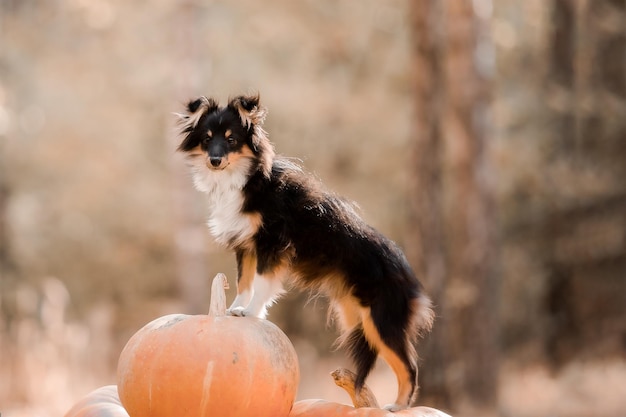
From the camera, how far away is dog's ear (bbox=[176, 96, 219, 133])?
512 centimetres

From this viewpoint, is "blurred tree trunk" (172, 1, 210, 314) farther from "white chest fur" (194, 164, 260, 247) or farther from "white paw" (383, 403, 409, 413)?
"white paw" (383, 403, 409, 413)

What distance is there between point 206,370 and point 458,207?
25.1 ft

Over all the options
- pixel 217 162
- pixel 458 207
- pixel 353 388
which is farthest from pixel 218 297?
pixel 458 207

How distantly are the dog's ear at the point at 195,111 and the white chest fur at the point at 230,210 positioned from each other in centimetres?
31

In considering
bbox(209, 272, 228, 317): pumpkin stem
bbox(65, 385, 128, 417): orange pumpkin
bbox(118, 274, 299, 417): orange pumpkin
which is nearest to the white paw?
bbox(118, 274, 299, 417): orange pumpkin

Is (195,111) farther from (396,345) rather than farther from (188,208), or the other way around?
(188,208)

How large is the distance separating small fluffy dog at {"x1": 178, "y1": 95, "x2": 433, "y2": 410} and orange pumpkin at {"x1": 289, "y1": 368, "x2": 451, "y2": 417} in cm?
8

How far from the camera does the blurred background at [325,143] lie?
45.3ft

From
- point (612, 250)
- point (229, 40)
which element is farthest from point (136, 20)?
point (612, 250)

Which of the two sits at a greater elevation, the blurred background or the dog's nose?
the blurred background

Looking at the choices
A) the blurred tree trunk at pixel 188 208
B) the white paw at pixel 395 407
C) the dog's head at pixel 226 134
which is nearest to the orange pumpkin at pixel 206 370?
the white paw at pixel 395 407

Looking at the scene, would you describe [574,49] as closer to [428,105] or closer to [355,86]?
[355,86]

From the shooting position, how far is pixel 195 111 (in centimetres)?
514

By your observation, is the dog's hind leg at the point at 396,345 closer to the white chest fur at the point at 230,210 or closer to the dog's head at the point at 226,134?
the white chest fur at the point at 230,210
